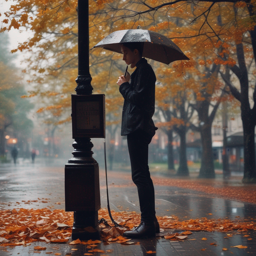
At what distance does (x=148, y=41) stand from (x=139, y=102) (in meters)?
0.71

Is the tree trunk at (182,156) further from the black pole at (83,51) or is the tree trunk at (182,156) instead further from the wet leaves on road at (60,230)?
the black pole at (83,51)

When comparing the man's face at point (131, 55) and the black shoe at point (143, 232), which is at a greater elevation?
the man's face at point (131, 55)

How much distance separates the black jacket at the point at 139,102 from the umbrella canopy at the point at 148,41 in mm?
322

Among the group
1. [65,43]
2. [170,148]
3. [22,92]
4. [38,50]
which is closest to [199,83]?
[65,43]

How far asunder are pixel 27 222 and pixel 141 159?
2197 mm

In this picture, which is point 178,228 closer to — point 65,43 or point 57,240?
point 57,240

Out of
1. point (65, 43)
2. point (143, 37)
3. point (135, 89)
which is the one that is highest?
point (65, 43)

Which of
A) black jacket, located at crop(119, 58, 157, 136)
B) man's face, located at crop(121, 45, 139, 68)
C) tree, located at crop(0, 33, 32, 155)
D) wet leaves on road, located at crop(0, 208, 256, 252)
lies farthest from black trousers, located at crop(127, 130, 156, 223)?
tree, located at crop(0, 33, 32, 155)

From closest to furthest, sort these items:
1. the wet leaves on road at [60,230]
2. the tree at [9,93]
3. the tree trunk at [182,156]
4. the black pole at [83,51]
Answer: the wet leaves on road at [60,230] < the black pole at [83,51] < the tree trunk at [182,156] < the tree at [9,93]

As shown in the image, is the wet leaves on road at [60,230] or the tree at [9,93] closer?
the wet leaves on road at [60,230]

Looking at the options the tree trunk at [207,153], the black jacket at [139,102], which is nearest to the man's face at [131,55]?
the black jacket at [139,102]

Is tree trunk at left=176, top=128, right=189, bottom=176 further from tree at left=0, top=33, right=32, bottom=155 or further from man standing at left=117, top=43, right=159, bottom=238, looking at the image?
man standing at left=117, top=43, right=159, bottom=238

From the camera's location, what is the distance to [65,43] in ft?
60.6

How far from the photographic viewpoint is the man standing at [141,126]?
449cm
